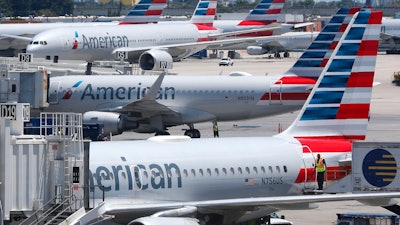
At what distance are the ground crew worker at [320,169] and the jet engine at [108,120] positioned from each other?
22649mm

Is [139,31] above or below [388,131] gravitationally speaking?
above

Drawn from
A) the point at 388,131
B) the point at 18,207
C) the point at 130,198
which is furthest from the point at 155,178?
the point at 388,131

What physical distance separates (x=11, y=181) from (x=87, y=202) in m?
2.82

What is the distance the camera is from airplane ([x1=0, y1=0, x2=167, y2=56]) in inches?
4232

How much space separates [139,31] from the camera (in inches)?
3639

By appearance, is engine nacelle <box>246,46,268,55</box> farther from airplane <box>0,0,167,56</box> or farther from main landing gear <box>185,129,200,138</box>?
main landing gear <box>185,129,200,138</box>

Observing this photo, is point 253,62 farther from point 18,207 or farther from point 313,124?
point 18,207

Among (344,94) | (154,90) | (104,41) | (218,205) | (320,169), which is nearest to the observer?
(218,205)

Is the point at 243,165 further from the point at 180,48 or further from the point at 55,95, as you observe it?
the point at 180,48

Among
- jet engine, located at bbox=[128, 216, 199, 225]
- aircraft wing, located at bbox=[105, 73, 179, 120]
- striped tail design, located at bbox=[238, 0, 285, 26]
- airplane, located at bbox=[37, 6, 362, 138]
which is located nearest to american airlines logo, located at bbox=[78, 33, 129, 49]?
airplane, located at bbox=[37, 6, 362, 138]

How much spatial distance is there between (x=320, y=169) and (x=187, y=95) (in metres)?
26.3

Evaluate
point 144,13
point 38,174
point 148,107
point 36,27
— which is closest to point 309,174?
point 38,174

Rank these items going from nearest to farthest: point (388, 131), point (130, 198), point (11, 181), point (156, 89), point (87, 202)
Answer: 1. point (11, 181)
2. point (87, 202)
3. point (130, 198)
4. point (156, 89)
5. point (388, 131)

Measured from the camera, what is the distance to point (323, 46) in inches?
2167
